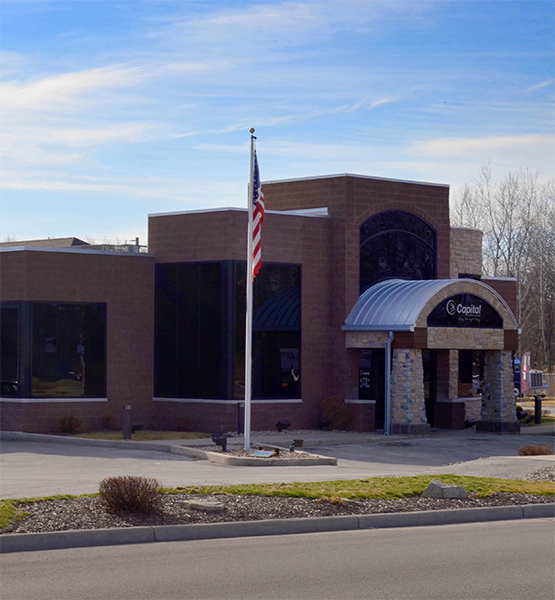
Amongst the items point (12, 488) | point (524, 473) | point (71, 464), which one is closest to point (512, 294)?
Answer: point (524, 473)

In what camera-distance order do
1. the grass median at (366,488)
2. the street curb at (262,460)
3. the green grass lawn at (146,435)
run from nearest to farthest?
the grass median at (366,488), the street curb at (262,460), the green grass lawn at (146,435)

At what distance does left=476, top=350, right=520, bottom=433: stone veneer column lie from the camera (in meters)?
30.0

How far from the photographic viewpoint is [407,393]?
27.3 meters

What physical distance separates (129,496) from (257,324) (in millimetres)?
16367

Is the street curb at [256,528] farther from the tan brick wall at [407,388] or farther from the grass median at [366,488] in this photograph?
the tan brick wall at [407,388]

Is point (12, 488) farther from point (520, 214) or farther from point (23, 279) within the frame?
point (520, 214)

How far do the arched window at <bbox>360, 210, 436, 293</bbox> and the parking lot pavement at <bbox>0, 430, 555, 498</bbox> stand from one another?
5836 mm

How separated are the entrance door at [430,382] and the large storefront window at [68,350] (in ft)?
→ 37.3

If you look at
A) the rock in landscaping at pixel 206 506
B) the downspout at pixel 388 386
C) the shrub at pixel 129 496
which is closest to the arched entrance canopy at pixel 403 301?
the downspout at pixel 388 386

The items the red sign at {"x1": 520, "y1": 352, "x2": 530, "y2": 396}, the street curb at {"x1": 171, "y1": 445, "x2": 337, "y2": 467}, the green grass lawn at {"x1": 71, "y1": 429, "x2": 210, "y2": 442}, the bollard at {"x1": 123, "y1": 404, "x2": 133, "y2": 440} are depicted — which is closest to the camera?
the street curb at {"x1": 171, "y1": 445, "x2": 337, "y2": 467}

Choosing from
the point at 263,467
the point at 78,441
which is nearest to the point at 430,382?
the point at 263,467

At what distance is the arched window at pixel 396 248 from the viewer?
29.7 m

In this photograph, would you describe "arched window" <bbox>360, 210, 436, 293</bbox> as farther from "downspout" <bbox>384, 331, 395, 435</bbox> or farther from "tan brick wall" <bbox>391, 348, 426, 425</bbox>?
"tan brick wall" <bbox>391, 348, 426, 425</bbox>

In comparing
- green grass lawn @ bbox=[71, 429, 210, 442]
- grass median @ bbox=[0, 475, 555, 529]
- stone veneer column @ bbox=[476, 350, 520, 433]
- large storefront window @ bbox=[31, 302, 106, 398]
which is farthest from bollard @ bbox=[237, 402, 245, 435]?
grass median @ bbox=[0, 475, 555, 529]
